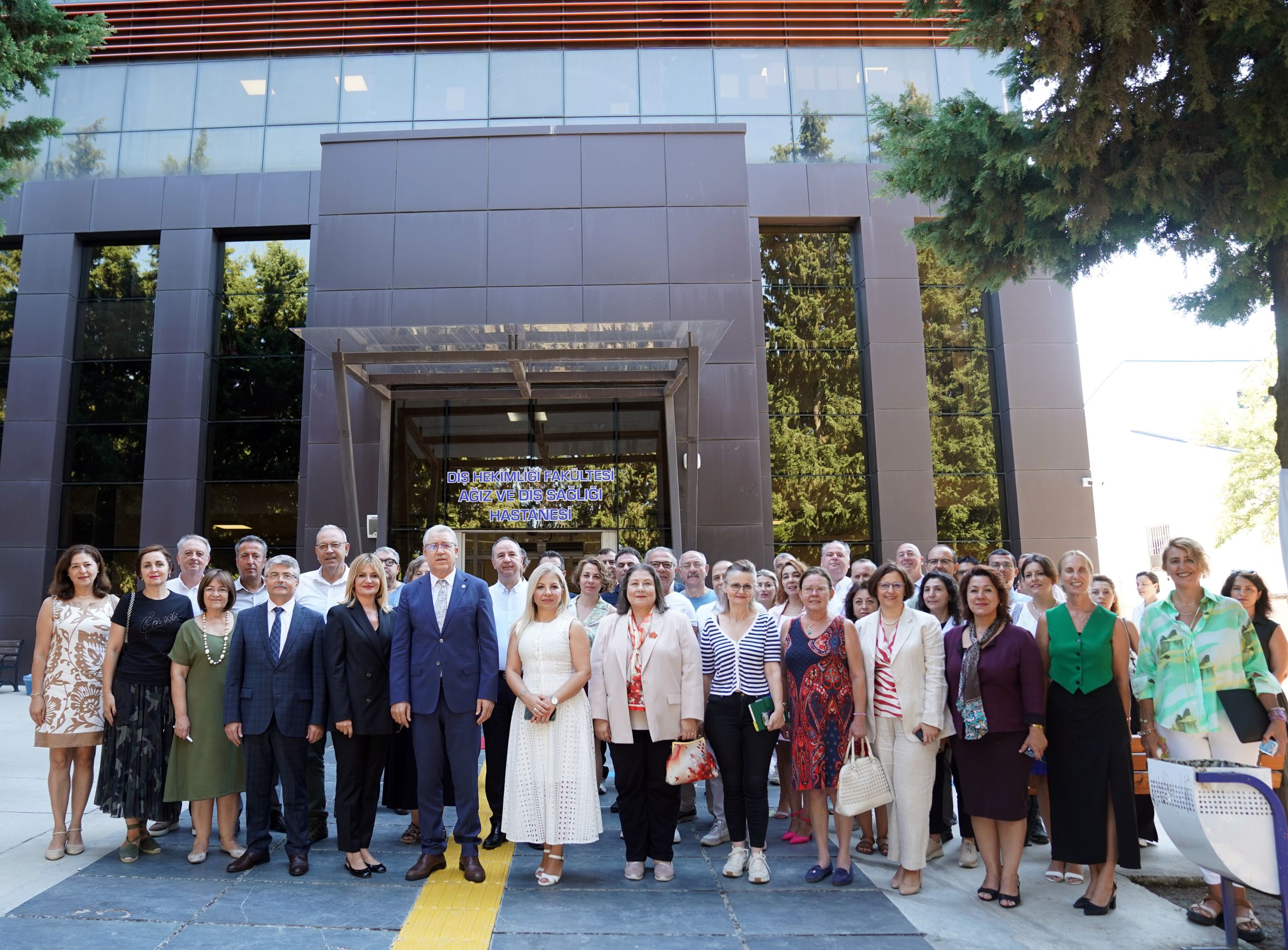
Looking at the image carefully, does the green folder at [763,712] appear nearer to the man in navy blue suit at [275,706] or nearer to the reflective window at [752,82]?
the man in navy blue suit at [275,706]

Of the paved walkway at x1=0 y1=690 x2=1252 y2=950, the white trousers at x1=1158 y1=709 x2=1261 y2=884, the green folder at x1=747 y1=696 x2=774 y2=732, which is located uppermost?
the green folder at x1=747 y1=696 x2=774 y2=732

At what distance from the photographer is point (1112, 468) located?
34.2 m

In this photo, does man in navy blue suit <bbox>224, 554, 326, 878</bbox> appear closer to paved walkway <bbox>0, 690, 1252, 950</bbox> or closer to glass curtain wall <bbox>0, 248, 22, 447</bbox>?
paved walkway <bbox>0, 690, 1252, 950</bbox>

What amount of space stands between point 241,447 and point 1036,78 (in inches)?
612

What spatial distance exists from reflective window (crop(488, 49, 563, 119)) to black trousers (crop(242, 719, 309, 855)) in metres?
14.1

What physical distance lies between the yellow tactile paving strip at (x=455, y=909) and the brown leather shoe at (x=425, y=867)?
3 cm

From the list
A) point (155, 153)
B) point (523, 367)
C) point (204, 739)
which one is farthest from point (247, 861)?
point (155, 153)

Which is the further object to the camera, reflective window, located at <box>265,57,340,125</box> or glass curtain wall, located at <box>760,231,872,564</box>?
reflective window, located at <box>265,57,340,125</box>

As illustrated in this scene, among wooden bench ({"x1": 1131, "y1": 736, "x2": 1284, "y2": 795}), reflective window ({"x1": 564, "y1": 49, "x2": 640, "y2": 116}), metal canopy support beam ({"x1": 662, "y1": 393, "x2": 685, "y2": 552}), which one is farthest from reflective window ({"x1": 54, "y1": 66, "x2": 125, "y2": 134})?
wooden bench ({"x1": 1131, "y1": 736, "x2": 1284, "y2": 795})

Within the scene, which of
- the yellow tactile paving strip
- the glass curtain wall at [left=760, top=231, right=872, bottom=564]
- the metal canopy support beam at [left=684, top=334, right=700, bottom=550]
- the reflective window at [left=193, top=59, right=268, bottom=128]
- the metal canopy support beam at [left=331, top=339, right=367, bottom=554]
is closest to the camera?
the yellow tactile paving strip

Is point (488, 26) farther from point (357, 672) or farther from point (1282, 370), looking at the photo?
point (1282, 370)

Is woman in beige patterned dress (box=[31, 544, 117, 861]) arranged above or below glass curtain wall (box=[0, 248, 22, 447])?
below

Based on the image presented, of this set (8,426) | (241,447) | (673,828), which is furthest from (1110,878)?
(8,426)

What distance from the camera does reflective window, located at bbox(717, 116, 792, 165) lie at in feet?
54.8
